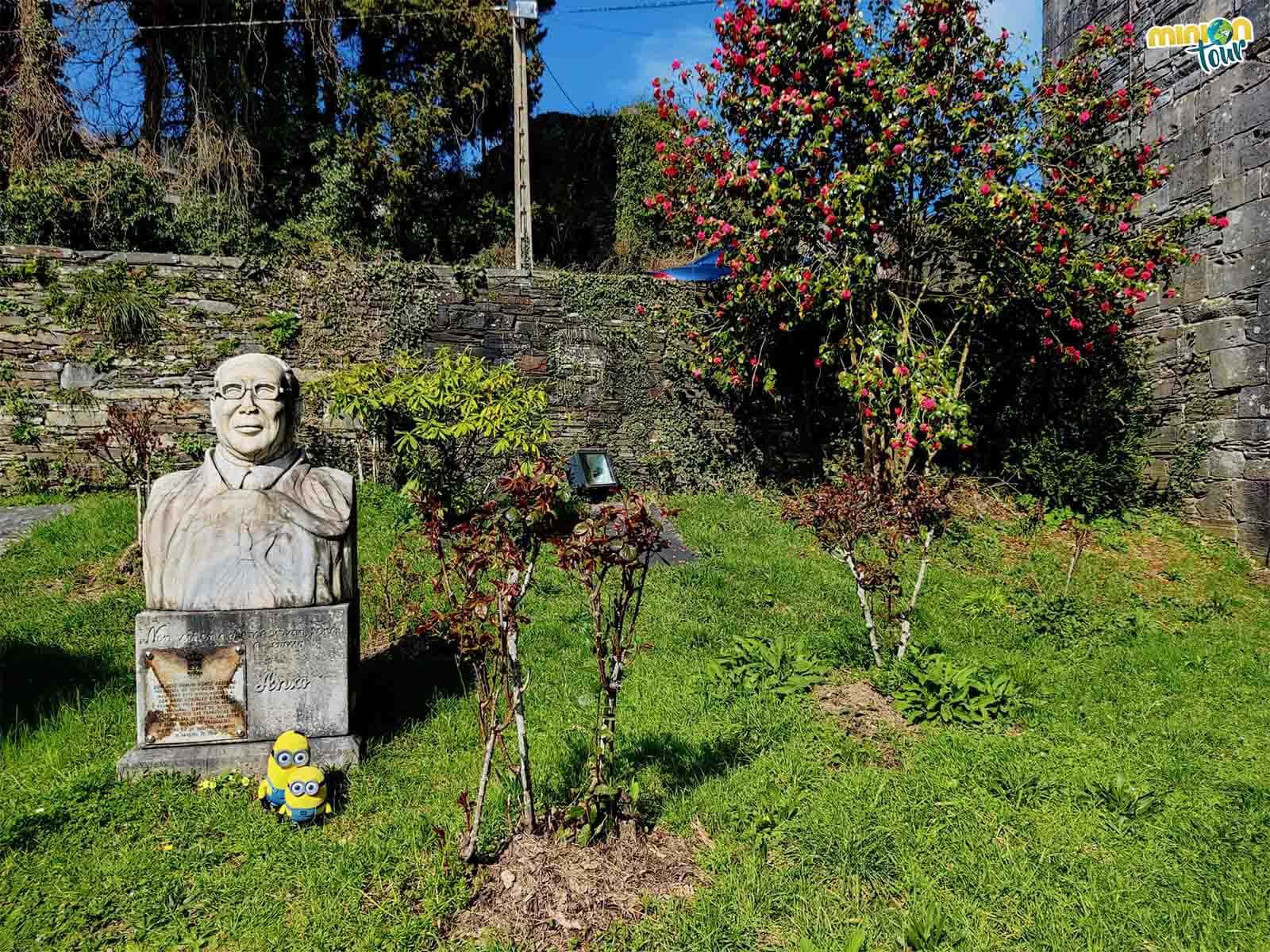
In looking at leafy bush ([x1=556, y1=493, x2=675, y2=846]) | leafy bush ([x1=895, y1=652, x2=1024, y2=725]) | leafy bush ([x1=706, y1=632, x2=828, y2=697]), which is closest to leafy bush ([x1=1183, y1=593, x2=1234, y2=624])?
leafy bush ([x1=895, y1=652, x2=1024, y2=725])

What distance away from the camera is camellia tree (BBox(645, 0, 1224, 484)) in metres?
7.07

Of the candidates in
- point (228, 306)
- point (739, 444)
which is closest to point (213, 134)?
point (228, 306)

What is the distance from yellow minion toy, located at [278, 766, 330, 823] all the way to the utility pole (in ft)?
25.7

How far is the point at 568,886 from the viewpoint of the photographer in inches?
102

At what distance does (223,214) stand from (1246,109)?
12.1 m

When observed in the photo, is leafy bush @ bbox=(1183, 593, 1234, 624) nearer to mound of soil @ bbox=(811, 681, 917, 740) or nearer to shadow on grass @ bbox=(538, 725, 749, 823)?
mound of soil @ bbox=(811, 681, 917, 740)

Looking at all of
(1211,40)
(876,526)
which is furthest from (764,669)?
(1211,40)

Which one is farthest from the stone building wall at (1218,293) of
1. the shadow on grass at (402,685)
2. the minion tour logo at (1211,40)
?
the shadow on grass at (402,685)

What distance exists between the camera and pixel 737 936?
2420mm

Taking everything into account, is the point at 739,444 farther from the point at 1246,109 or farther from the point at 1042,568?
the point at 1246,109

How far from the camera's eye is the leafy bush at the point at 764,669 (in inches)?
169

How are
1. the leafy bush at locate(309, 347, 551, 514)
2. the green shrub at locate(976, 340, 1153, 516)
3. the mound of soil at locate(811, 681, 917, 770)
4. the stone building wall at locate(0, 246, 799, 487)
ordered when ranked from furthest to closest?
the green shrub at locate(976, 340, 1153, 516), the stone building wall at locate(0, 246, 799, 487), the leafy bush at locate(309, 347, 551, 514), the mound of soil at locate(811, 681, 917, 770)

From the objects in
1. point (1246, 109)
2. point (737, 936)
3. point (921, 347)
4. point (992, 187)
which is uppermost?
point (1246, 109)

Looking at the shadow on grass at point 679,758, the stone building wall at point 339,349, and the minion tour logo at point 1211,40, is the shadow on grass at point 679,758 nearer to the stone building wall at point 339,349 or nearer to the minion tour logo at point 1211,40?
the stone building wall at point 339,349
